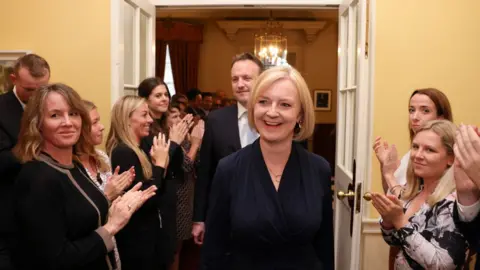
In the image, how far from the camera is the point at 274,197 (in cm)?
166

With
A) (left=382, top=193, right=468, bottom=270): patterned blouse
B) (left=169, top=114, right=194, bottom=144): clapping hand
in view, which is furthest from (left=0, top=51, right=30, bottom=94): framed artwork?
(left=382, top=193, right=468, bottom=270): patterned blouse

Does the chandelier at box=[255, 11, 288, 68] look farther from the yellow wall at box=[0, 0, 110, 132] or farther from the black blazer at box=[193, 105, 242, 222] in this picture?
the black blazer at box=[193, 105, 242, 222]

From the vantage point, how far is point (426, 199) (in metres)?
1.99

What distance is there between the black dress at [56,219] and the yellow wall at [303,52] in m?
7.22

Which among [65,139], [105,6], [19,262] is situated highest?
[105,6]

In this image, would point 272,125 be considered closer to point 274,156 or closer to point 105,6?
point 274,156

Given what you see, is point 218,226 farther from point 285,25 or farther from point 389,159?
point 285,25

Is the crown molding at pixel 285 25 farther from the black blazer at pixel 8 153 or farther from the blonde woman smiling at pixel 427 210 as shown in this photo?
the blonde woman smiling at pixel 427 210

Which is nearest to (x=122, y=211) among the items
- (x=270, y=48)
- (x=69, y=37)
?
(x=69, y=37)

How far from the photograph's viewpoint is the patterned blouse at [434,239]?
1722mm

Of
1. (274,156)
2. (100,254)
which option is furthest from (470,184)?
(100,254)

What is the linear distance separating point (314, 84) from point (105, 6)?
19.6 ft

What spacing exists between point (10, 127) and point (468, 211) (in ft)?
6.83

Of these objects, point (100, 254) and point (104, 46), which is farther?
point (104, 46)
